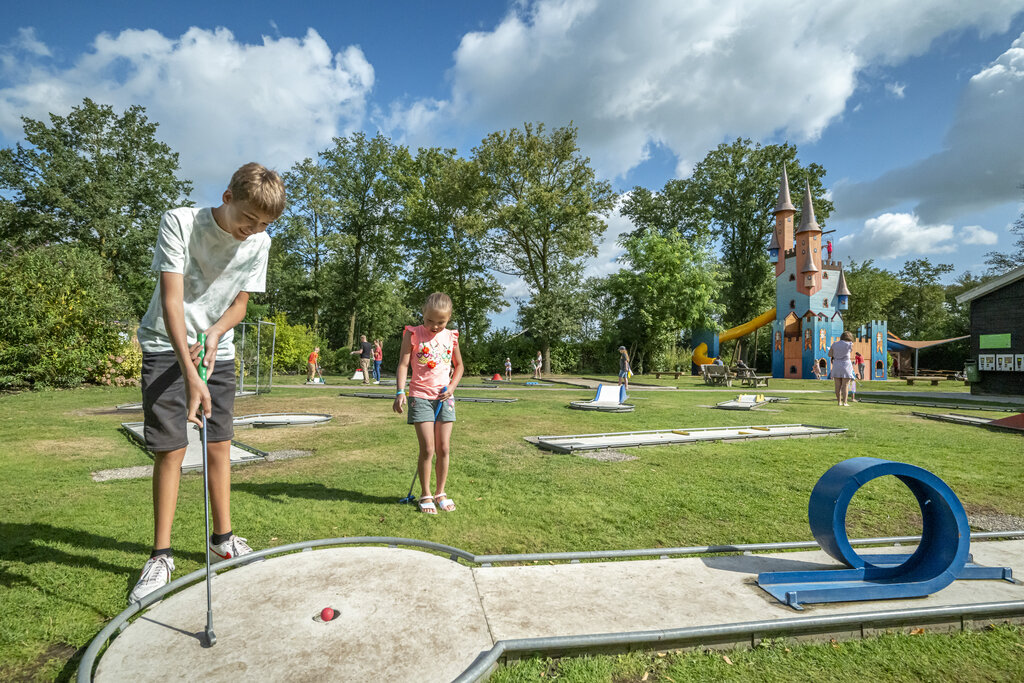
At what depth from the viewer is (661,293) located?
107 feet

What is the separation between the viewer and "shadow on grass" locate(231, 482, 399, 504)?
4168 mm

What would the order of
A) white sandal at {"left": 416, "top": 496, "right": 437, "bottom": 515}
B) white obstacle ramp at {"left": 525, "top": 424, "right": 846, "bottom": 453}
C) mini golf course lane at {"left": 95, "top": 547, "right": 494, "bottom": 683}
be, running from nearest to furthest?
1. mini golf course lane at {"left": 95, "top": 547, "right": 494, "bottom": 683}
2. white sandal at {"left": 416, "top": 496, "right": 437, "bottom": 515}
3. white obstacle ramp at {"left": 525, "top": 424, "right": 846, "bottom": 453}

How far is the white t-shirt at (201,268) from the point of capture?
8.14 feet

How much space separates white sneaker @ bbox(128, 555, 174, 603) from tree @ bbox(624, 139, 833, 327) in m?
40.3

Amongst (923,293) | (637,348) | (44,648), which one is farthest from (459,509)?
(923,293)


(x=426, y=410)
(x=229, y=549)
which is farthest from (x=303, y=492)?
(x=229, y=549)

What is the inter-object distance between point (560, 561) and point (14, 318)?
16592 millimetres

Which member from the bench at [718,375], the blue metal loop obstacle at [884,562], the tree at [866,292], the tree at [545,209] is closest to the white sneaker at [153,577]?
the blue metal loop obstacle at [884,562]

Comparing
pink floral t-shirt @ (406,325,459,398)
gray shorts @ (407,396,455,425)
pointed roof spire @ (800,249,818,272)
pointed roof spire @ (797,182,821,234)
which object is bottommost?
gray shorts @ (407,396,455,425)

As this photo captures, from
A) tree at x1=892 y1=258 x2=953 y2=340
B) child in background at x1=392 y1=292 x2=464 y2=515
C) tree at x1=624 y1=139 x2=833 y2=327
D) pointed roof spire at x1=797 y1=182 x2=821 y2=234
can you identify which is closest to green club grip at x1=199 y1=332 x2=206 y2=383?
child in background at x1=392 y1=292 x2=464 y2=515

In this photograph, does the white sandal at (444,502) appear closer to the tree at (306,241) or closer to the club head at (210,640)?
the club head at (210,640)

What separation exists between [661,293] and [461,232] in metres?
12.5

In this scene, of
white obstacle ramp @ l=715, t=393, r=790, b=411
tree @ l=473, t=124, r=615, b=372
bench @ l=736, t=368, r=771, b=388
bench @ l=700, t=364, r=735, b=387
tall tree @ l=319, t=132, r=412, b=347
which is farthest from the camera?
tall tree @ l=319, t=132, r=412, b=347

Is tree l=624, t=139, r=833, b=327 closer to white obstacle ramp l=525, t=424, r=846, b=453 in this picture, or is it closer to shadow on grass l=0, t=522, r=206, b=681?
white obstacle ramp l=525, t=424, r=846, b=453
